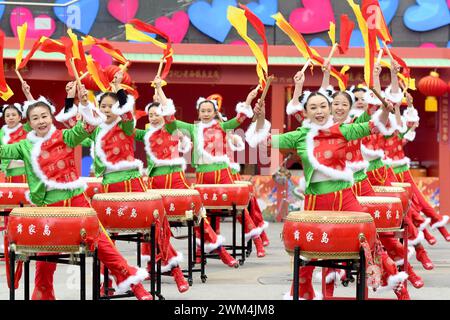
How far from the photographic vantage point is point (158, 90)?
9.62 metres

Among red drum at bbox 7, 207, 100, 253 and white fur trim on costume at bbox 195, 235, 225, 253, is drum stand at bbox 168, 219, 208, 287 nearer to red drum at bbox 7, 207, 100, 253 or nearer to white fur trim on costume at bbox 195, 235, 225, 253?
white fur trim on costume at bbox 195, 235, 225, 253

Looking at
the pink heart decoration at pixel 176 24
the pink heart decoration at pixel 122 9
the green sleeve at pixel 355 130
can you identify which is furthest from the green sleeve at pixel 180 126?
the pink heart decoration at pixel 122 9

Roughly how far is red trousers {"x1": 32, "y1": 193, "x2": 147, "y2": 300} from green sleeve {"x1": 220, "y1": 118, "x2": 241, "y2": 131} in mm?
3342

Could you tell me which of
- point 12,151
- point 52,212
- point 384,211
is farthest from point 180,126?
point 52,212

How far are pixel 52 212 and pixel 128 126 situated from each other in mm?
2101

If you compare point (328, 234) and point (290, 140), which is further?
point (290, 140)

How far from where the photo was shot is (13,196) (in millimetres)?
10992

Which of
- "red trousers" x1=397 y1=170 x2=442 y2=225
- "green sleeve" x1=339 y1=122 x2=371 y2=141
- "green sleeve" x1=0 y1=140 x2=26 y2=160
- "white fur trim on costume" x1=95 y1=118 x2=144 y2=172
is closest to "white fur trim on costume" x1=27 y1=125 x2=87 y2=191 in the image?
"green sleeve" x1=0 y1=140 x2=26 y2=160

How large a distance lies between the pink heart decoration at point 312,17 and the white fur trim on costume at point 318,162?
32.9 ft

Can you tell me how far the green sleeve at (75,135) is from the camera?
7.32 metres

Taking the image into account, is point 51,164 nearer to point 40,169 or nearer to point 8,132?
point 40,169

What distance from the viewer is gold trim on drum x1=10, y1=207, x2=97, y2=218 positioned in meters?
6.86
